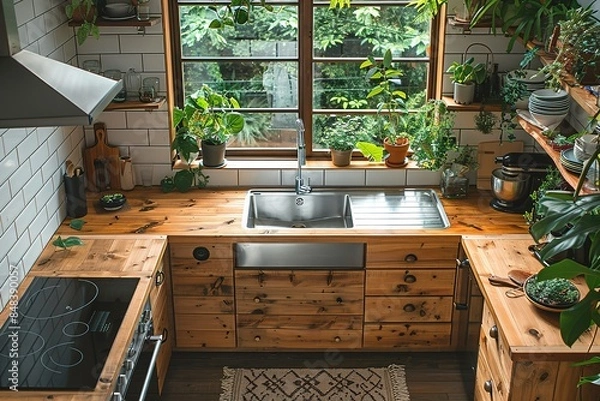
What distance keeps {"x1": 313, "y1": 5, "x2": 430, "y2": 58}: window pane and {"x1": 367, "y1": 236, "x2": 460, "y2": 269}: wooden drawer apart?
43.0 inches

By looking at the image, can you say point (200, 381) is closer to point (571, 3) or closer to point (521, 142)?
point (521, 142)

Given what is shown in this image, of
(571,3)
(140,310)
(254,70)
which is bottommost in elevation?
(140,310)

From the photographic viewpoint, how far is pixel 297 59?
435 centimetres

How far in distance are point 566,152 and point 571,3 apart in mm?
913

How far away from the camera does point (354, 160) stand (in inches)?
177

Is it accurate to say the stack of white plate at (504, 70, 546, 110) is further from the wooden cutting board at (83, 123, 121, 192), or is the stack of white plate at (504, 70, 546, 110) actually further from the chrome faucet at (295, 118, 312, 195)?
the wooden cutting board at (83, 123, 121, 192)

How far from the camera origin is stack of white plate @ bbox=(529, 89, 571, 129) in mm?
3578

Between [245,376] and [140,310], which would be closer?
[140,310]

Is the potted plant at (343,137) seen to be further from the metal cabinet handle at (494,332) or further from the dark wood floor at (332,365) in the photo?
the metal cabinet handle at (494,332)

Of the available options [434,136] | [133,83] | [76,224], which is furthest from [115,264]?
[434,136]

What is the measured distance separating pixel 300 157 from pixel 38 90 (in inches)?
80.5

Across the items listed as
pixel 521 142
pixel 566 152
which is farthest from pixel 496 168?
pixel 566 152

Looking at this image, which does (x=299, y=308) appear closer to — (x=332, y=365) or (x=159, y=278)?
(x=332, y=365)

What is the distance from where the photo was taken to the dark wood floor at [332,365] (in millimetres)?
3977
